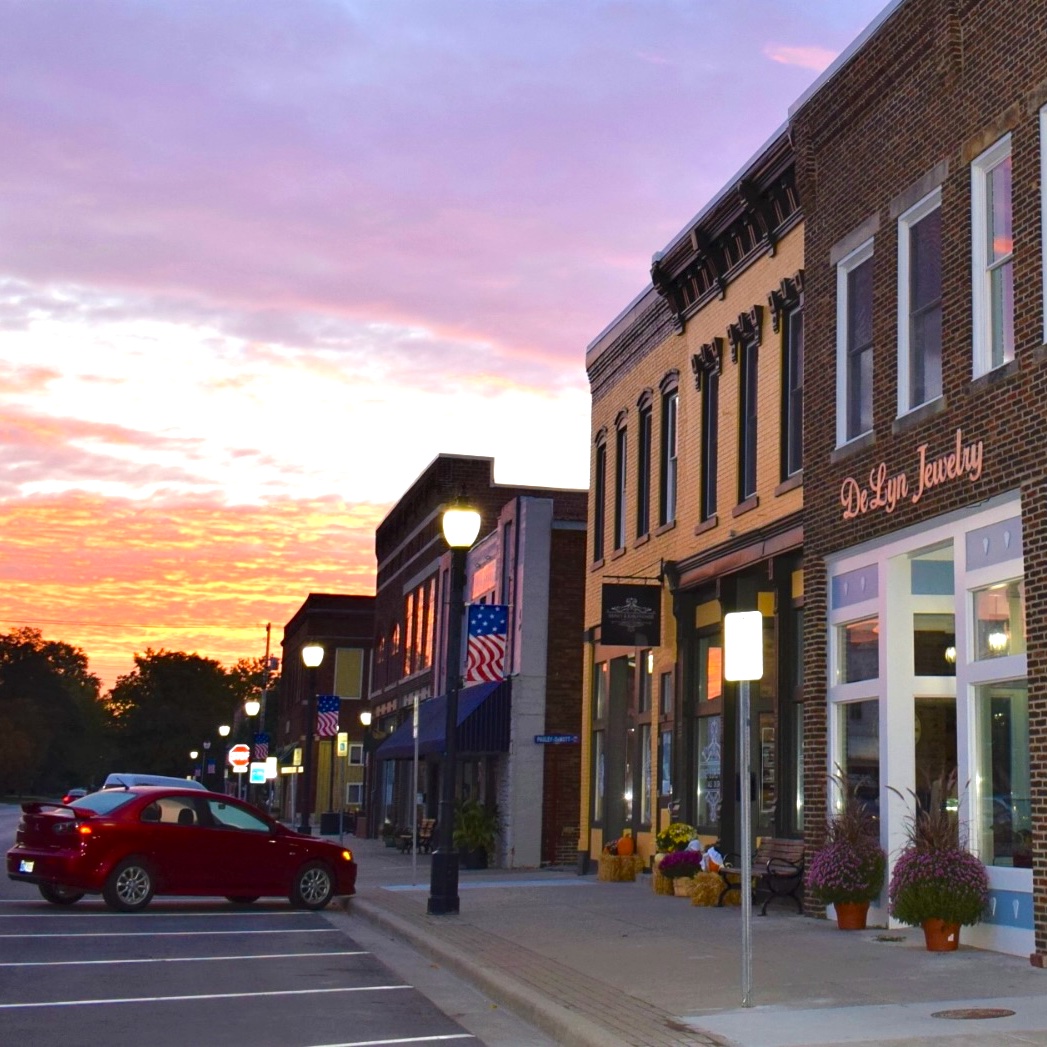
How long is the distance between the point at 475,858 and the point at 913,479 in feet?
58.9

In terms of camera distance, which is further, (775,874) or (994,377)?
(775,874)

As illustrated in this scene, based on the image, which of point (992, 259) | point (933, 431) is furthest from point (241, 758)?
point (992, 259)

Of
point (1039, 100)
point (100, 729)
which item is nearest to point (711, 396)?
point (1039, 100)

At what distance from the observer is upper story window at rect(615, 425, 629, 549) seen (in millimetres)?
29922

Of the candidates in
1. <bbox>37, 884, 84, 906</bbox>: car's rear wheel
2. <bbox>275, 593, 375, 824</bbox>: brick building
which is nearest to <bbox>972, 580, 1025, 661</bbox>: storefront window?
<bbox>37, 884, 84, 906</bbox>: car's rear wheel

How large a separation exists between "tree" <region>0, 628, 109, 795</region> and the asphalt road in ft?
395

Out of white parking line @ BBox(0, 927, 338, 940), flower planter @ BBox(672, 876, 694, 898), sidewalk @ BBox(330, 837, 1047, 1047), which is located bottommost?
white parking line @ BBox(0, 927, 338, 940)

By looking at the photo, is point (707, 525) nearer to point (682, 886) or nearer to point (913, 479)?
point (682, 886)

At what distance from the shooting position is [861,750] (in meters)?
18.6

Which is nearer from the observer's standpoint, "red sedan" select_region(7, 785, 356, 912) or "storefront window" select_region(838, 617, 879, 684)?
"storefront window" select_region(838, 617, 879, 684)

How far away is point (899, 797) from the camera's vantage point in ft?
58.1

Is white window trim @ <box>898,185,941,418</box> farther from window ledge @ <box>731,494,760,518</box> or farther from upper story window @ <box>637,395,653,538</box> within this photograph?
upper story window @ <box>637,395,653,538</box>

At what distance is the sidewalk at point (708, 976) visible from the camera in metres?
10.4

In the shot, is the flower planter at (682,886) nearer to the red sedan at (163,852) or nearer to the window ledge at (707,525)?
the red sedan at (163,852)
